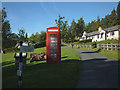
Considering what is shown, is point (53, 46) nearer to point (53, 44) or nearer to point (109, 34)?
point (53, 44)

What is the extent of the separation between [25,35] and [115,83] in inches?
1705

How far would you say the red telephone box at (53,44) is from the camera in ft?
33.1

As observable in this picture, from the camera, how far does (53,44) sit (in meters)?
10.2

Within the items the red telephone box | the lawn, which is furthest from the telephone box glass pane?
the lawn

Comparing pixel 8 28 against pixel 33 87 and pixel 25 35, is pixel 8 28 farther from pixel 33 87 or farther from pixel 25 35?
pixel 33 87

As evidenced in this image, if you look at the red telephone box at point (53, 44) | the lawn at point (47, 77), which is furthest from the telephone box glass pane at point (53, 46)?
the lawn at point (47, 77)

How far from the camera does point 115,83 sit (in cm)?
498

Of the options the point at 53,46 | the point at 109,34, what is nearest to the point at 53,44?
the point at 53,46

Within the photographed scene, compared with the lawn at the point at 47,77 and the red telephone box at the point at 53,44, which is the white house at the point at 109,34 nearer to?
the red telephone box at the point at 53,44

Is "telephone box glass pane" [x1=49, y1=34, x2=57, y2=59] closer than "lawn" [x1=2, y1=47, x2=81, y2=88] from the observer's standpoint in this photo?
No

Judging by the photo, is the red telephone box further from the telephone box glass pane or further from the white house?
the white house

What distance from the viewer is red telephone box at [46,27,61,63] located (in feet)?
33.1

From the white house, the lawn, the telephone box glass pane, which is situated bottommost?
the lawn

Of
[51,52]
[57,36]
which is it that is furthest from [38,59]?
[57,36]
